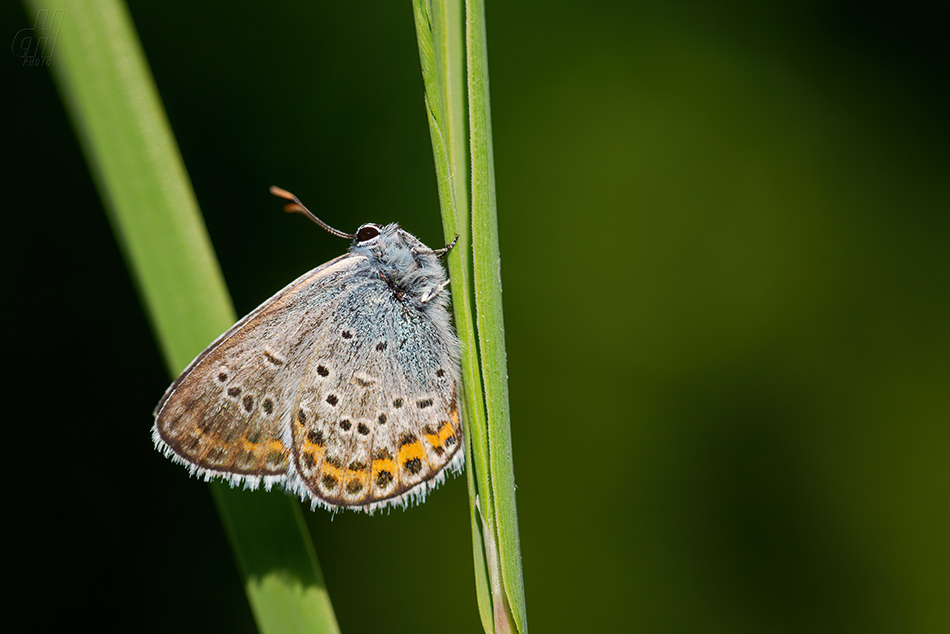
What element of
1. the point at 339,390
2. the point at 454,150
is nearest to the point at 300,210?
the point at 339,390

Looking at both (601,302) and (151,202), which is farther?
(601,302)

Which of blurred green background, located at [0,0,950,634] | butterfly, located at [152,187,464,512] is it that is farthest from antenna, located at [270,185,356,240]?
blurred green background, located at [0,0,950,634]

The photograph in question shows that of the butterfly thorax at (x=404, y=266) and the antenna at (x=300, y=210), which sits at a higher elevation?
the antenna at (x=300, y=210)

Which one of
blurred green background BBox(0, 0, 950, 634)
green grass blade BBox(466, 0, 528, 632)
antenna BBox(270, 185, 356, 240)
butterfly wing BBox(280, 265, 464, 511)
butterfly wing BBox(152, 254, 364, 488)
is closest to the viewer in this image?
green grass blade BBox(466, 0, 528, 632)

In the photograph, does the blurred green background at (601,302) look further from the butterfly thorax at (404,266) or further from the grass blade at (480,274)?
the grass blade at (480,274)

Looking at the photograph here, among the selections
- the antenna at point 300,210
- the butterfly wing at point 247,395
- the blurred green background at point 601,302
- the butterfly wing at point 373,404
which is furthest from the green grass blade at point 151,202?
the blurred green background at point 601,302

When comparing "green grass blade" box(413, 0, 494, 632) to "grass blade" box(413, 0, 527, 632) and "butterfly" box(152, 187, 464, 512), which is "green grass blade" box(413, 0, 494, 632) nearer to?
"grass blade" box(413, 0, 527, 632)

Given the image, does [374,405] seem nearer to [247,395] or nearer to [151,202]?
[247,395]
